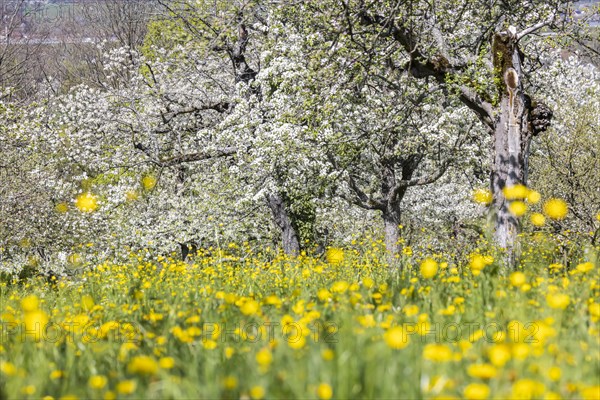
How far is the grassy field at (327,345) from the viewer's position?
241 centimetres

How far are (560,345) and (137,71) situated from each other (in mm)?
16300

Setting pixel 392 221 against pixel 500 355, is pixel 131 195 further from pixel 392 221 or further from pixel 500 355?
pixel 500 355

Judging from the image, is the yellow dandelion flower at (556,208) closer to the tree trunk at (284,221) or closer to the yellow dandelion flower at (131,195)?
the tree trunk at (284,221)

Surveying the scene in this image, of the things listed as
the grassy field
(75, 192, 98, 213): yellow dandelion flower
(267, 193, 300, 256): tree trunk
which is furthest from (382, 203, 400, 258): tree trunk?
the grassy field

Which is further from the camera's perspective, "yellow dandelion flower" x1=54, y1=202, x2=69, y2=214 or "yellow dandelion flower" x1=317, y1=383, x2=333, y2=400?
"yellow dandelion flower" x1=54, y1=202, x2=69, y2=214

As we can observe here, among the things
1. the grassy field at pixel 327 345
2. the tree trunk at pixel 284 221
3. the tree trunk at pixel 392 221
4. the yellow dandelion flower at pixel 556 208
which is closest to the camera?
the grassy field at pixel 327 345

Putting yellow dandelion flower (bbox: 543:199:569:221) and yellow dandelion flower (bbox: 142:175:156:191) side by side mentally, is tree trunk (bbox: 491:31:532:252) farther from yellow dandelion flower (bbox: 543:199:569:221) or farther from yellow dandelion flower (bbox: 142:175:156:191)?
yellow dandelion flower (bbox: 142:175:156:191)

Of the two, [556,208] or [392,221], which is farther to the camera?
[392,221]

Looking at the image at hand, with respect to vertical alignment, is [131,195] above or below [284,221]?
above

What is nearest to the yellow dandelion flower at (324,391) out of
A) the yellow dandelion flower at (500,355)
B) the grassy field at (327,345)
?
the grassy field at (327,345)

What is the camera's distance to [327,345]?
3.16m

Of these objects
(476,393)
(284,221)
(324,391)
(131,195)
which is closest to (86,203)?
(131,195)

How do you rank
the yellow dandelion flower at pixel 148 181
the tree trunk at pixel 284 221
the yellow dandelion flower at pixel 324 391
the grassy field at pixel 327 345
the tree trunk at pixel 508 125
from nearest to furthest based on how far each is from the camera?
the yellow dandelion flower at pixel 324 391 → the grassy field at pixel 327 345 → the tree trunk at pixel 508 125 → the tree trunk at pixel 284 221 → the yellow dandelion flower at pixel 148 181

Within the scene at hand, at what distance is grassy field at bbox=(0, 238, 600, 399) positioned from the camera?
2406 mm
